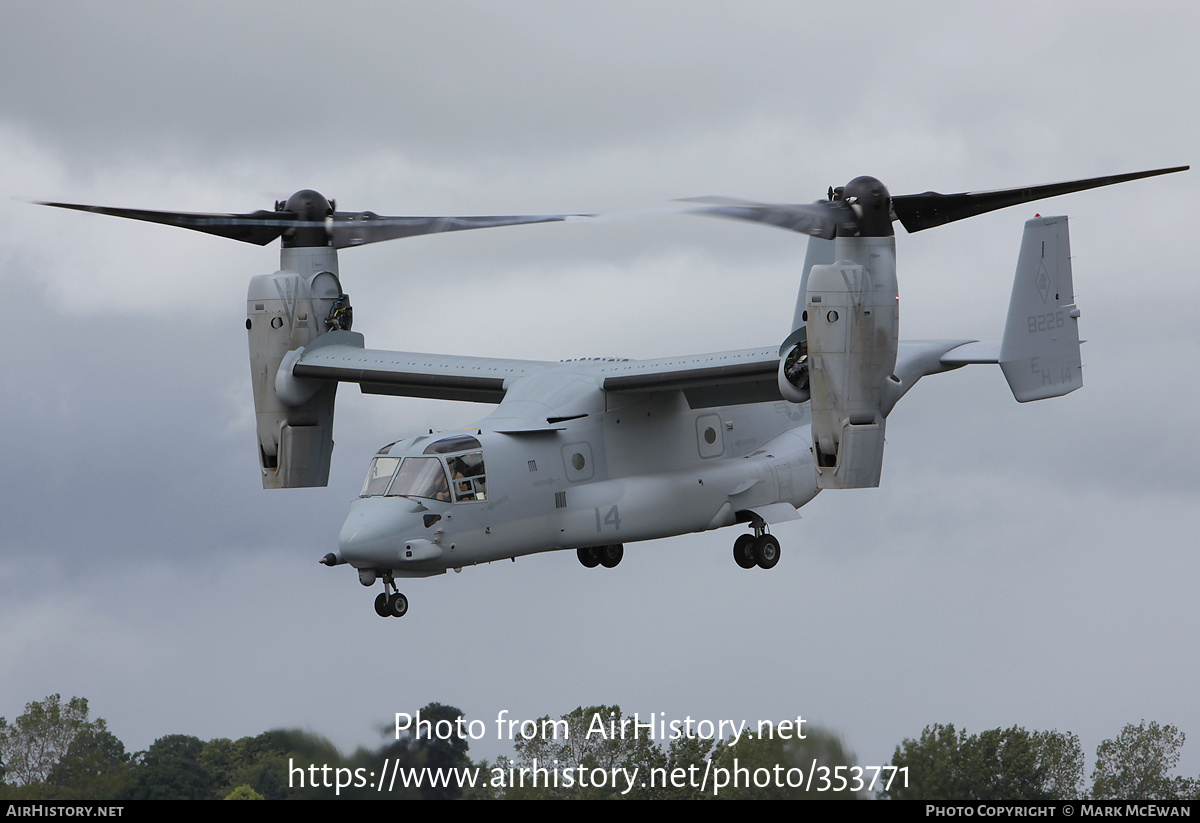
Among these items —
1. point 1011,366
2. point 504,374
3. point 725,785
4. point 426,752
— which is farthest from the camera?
point 725,785

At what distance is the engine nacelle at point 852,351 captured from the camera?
21.4m

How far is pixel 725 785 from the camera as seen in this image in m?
29.4

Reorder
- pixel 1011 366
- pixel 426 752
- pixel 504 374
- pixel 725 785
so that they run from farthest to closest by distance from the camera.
Result: pixel 725 785, pixel 504 374, pixel 1011 366, pixel 426 752

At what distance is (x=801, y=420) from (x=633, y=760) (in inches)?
336

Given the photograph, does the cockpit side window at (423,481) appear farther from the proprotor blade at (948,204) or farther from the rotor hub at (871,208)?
the proprotor blade at (948,204)

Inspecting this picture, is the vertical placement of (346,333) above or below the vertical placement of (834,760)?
above

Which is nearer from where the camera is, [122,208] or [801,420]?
[122,208]

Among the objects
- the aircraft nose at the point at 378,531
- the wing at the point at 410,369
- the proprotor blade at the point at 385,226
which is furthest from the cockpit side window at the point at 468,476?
the proprotor blade at the point at 385,226

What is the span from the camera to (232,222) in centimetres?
2708

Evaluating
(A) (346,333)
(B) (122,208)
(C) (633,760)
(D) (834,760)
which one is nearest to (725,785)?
(C) (633,760)

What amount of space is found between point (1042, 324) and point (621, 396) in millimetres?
7410

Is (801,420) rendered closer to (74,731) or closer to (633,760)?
(633,760)

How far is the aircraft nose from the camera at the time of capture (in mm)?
21469

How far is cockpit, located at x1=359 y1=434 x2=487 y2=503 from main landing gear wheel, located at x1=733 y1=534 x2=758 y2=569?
20.5ft
